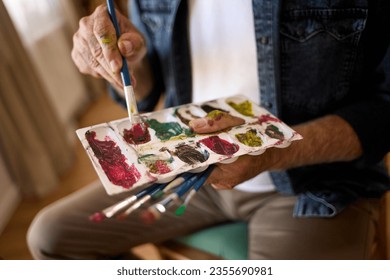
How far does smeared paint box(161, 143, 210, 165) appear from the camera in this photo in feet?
1.49

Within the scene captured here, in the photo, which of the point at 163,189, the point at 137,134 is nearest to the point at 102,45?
the point at 137,134

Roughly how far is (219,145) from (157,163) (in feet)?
0.31

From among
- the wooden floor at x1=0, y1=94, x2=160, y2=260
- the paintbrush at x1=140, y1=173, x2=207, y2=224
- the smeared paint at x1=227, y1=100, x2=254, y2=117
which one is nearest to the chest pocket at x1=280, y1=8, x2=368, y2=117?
the smeared paint at x1=227, y1=100, x2=254, y2=117

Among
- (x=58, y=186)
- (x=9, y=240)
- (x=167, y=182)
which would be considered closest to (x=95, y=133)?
(x=167, y=182)

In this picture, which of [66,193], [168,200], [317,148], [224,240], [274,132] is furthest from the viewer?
[66,193]

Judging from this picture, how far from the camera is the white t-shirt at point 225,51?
27.6 inches

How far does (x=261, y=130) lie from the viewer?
52cm

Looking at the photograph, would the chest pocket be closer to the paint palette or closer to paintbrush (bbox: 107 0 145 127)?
the paint palette

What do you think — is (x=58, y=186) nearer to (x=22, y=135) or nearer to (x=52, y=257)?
(x=22, y=135)

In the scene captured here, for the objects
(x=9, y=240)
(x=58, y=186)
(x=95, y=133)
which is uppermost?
(x=95, y=133)

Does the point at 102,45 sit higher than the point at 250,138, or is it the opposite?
the point at 102,45

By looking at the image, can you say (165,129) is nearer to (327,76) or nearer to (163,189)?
(163,189)

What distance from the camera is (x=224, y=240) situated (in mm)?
732

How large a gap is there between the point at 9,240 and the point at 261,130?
0.79m
